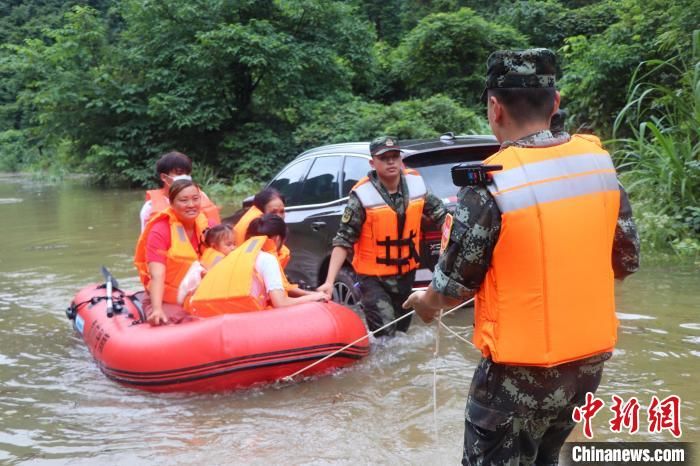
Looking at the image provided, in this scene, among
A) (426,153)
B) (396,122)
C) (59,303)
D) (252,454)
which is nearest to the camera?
(252,454)

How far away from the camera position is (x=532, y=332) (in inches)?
93.9

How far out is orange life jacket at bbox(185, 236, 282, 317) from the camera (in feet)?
18.1

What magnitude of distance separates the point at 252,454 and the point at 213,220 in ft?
9.21

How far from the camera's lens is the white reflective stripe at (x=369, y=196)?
18.2ft

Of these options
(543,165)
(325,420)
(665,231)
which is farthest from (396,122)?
(543,165)

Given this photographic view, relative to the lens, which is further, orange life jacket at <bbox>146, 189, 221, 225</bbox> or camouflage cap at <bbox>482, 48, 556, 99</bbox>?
orange life jacket at <bbox>146, 189, 221, 225</bbox>

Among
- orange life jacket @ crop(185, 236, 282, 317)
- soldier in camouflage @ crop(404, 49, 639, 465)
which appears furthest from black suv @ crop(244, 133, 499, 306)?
soldier in camouflage @ crop(404, 49, 639, 465)

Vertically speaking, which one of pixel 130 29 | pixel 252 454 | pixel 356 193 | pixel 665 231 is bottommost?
pixel 252 454

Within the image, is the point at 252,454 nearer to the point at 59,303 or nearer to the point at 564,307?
the point at 564,307

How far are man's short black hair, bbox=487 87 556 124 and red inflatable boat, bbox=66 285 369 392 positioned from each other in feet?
10.7

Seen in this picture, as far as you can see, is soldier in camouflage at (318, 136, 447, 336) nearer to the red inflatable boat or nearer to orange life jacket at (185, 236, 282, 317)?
the red inflatable boat

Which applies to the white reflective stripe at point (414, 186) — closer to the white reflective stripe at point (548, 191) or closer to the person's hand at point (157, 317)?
the person's hand at point (157, 317)

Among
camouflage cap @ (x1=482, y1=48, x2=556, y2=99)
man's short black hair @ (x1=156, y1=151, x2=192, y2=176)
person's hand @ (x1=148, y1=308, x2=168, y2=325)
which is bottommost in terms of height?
person's hand @ (x1=148, y1=308, x2=168, y2=325)

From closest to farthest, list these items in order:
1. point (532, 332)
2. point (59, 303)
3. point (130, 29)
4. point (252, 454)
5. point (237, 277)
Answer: point (532, 332), point (252, 454), point (237, 277), point (59, 303), point (130, 29)
